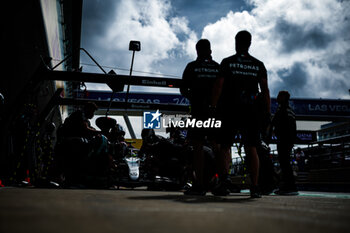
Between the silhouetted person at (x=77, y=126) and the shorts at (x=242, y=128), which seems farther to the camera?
Result: the silhouetted person at (x=77, y=126)

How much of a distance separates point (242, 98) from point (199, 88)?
2.51ft

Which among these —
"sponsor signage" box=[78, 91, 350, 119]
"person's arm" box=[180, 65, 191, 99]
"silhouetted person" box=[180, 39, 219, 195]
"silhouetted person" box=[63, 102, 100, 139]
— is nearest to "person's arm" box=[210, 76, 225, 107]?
"silhouetted person" box=[180, 39, 219, 195]

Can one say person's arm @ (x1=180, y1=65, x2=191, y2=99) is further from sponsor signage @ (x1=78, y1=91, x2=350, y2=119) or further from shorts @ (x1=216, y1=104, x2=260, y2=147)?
A: sponsor signage @ (x1=78, y1=91, x2=350, y2=119)

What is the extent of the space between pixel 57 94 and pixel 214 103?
19.0 feet

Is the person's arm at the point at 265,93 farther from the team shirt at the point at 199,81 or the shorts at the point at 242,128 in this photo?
the team shirt at the point at 199,81

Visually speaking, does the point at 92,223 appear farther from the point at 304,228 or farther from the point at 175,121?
the point at 175,121

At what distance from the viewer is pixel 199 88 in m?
3.90

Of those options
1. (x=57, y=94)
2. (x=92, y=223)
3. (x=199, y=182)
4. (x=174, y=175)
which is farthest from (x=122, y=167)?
(x=92, y=223)

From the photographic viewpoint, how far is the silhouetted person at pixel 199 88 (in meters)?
3.64

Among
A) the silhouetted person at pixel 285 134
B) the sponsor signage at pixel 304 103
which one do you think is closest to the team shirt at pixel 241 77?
the silhouetted person at pixel 285 134

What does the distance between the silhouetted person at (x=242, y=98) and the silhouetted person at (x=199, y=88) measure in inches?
12.1

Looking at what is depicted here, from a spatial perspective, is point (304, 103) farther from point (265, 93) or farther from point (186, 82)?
point (265, 93)

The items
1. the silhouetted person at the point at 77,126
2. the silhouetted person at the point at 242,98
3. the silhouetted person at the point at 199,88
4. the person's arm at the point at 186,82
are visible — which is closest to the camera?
the silhouetted person at the point at 242,98

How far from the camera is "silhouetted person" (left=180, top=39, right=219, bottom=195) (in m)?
3.64
